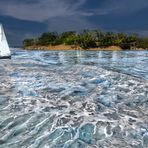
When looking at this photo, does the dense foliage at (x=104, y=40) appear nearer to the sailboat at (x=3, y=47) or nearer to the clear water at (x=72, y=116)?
the sailboat at (x=3, y=47)

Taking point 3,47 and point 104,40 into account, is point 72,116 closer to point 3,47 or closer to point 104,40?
point 3,47

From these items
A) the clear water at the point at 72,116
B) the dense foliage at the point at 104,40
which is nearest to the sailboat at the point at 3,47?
the clear water at the point at 72,116

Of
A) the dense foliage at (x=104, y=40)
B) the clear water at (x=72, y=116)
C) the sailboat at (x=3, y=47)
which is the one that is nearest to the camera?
the clear water at (x=72, y=116)

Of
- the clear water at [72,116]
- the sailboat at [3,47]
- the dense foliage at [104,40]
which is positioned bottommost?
the dense foliage at [104,40]

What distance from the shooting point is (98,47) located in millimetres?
154125

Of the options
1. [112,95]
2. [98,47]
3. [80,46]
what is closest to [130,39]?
[98,47]

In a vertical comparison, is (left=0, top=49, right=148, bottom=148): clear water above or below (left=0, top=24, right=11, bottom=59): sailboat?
above

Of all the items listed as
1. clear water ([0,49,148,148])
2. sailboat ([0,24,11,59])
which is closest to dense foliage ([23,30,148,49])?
sailboat ([0,24,11,59])

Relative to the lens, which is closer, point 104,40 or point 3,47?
point 3,47

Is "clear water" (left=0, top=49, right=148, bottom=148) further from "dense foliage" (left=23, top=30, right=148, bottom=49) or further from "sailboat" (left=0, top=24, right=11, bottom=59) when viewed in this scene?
"dense foliage" (left=23, top=30, right=148, bottom=49)

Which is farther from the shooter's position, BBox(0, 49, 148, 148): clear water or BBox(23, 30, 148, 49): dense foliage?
BBox(23, 30, 148, 49): dense foliage

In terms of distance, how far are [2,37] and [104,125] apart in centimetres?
3942

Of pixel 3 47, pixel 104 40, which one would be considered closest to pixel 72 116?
pixel 3 47

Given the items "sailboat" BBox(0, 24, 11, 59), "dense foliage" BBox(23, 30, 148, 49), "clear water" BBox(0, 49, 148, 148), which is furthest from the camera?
"dense foliage" BBox(23, 30, 148, 49)
